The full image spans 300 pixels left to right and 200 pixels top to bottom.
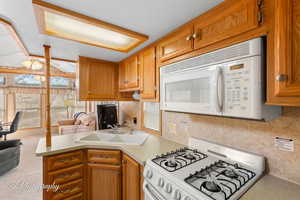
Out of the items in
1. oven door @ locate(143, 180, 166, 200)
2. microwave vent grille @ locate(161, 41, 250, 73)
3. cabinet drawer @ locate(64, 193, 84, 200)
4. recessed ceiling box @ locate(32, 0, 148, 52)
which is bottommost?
cabinet drawer @ locate(64, 193, 84, 200)

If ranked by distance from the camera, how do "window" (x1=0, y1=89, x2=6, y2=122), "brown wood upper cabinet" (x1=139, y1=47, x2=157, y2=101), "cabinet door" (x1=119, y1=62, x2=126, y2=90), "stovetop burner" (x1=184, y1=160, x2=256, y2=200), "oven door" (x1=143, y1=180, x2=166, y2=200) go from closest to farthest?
1. "stovetop burner" (x1=184, y1=160, x2=256, y2=200)
2. "oven door" (x1=143, y1=180, x2=166, y2=200)
3. "brown wood upper cabinet" (x1=139, y1=47, x2=157, y2=101)
4. "cabinet door" (x1=119, y1=62, x2=126, y2=90)
5. "window" (x1=0, y1=89, x2=6, y2=122)

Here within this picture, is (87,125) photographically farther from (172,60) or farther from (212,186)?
(212,186)

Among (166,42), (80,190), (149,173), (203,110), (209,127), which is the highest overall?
(166,42)

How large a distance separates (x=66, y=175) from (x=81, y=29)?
5.20 feet

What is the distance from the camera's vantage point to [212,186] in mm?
815

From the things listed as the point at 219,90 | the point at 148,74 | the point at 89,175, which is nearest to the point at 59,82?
the point at 89,175

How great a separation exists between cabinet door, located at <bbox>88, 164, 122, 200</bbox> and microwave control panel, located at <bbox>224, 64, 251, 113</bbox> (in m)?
1.32

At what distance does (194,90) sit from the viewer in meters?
1.13

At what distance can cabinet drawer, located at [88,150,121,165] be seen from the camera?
5.23 ft

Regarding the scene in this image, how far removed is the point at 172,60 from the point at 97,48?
3.41 feet

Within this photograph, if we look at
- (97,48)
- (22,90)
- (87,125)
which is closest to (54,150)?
(97,48)

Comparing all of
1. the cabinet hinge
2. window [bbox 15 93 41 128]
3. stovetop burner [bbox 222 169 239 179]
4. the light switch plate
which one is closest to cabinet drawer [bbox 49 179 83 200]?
stovetop burner [bbox 222 169 239 179]

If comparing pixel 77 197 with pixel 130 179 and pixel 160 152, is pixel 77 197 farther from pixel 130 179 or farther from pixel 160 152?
pixel 160 152

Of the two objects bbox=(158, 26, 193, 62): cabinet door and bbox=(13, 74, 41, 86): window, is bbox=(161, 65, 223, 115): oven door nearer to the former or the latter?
bbox=(158, 26, 193, 62): cabinet door
